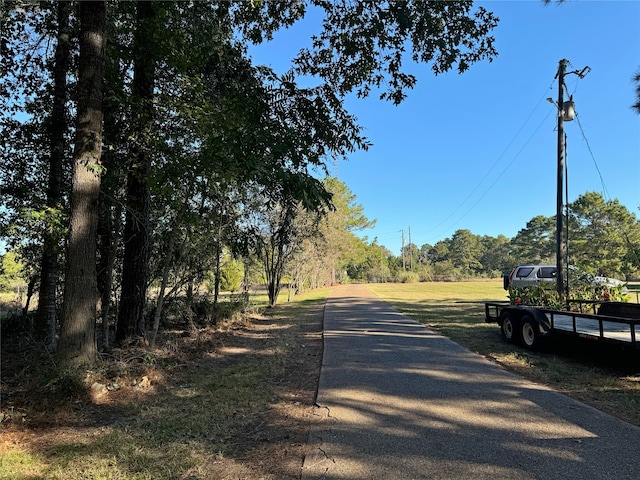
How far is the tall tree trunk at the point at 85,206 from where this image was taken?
532 centimetres

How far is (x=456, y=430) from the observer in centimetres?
418

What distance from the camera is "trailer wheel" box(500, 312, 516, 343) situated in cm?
913

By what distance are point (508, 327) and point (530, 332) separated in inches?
34.1

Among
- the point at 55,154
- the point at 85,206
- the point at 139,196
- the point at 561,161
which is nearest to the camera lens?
the point at 85,206

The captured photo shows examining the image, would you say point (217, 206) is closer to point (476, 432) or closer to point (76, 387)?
point (76, 387)

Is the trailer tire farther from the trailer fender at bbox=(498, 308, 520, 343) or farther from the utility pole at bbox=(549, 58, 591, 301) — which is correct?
the utility pole at bbox=(549, 58, 591, 301)

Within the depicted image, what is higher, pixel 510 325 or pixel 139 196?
pixel 139 196

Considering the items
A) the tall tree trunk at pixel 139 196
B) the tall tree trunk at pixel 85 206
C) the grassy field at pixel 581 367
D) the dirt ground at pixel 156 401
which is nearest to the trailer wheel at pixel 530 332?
the grassy field at pixel 581 367

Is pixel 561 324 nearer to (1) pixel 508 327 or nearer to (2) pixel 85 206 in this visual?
(1) pixel 508 327

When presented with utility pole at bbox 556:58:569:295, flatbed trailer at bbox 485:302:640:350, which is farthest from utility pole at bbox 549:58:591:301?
flatbed trailer at bbox 485:302:640:350

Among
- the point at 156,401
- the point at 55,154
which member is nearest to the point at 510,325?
the point at 156,401

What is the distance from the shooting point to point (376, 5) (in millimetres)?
7016

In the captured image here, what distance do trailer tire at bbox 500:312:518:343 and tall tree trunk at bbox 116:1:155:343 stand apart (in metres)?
7.84

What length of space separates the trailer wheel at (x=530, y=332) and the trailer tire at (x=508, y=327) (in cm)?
23
